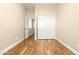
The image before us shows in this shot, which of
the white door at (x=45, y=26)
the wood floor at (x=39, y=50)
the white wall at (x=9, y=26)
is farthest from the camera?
the white door at (x=45, y=26)

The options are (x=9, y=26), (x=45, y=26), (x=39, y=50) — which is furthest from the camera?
(x=45, y=26)

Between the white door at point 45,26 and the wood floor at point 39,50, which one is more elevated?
the white door at point 45,26

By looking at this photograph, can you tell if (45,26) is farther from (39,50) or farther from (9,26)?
(39,50)

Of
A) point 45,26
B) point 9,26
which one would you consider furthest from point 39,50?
point 45,26

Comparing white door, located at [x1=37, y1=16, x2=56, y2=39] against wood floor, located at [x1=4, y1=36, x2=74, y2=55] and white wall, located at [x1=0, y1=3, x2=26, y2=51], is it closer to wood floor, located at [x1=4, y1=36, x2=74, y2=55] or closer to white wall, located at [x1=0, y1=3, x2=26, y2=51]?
white wall, located at [x1=0, y1=3, x2=26, y2=51]

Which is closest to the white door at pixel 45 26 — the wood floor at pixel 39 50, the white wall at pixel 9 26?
the white wall at pixel 9 26

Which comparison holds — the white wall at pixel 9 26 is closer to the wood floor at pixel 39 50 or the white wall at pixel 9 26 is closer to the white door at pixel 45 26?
the wood floor at pixel 39 50

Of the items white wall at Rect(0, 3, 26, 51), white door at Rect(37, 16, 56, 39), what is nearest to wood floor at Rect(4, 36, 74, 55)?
white wall at Rect(0, 3, 26, 51)

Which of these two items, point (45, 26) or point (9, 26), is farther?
point (45, 26)

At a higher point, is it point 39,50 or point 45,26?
point 45,26

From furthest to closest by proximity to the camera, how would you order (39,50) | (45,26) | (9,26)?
1. (45,26)
2. (9,26)
3. (39,50)

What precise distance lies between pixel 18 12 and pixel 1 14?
1.04 m
